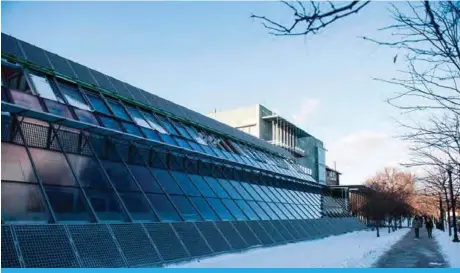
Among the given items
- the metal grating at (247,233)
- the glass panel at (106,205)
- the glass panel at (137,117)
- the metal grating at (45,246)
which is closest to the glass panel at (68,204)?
the glass panel at (106,205)

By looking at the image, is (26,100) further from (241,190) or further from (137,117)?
(241,190)

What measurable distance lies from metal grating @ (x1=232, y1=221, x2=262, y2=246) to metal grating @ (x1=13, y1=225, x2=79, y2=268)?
8316 millimetres

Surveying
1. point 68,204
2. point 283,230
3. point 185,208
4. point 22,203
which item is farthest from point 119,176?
point 283,230

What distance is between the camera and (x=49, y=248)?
938 cm

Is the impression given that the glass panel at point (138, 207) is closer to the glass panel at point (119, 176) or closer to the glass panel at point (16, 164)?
the glass panel at point (119, 176)

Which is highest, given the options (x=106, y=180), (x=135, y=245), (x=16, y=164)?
(x=16, y=164)

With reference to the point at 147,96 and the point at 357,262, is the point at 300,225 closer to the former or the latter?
the point at 357,262

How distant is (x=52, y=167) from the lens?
11648 mm

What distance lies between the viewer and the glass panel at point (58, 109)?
12945 millimetres

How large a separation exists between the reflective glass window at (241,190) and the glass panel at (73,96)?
8940 millimetres

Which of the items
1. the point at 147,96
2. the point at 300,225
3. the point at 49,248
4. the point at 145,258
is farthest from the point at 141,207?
the point at 300,225

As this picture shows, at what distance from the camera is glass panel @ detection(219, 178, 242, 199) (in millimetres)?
20267

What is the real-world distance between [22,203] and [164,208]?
210 inches

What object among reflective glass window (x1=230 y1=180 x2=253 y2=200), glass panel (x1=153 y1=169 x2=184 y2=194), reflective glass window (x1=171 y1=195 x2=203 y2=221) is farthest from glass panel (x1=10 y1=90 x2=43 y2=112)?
reflective glass window (x1=230 y1=180 x2=253 y2=200)
